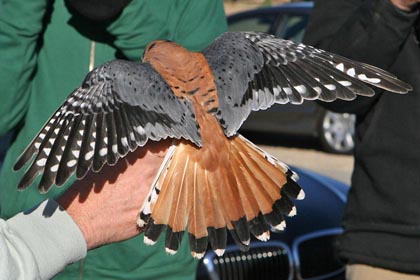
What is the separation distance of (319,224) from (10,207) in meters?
2.58

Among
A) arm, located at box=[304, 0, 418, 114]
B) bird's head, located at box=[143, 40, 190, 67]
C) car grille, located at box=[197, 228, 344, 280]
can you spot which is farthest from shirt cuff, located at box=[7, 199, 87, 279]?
car grille, located at box=[197, 228, 344, 280]

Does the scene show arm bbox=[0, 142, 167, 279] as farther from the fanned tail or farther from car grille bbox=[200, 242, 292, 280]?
car grille bbox=[200, 242, 292, 280]

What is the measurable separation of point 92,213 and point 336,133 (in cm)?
928

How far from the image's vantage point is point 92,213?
2336 millimetres

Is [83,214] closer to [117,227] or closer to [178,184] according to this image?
[117,227]

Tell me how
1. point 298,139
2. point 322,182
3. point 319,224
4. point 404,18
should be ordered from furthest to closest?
point 298,139
point 322,182
point 319,224
point 404,18

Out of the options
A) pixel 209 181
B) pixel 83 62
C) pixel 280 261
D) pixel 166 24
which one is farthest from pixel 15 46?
pixel 280 261

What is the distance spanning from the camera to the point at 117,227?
7.73ft

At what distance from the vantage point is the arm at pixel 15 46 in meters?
2.90

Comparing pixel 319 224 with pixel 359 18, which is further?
pixel 319 224

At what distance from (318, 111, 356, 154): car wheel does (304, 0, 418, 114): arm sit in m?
8.06

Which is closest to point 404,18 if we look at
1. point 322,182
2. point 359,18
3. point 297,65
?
point 359,18

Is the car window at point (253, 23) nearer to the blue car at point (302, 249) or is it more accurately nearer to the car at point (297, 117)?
the car at point (297, 117)

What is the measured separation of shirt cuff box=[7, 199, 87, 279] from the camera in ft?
7.15
